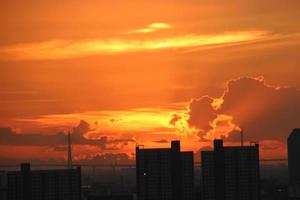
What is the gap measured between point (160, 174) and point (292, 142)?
46.1 metres

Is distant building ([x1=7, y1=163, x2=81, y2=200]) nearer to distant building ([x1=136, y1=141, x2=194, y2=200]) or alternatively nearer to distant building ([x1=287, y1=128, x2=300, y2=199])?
distant building ([x1=136, y1=141, x2=194, y2=200])

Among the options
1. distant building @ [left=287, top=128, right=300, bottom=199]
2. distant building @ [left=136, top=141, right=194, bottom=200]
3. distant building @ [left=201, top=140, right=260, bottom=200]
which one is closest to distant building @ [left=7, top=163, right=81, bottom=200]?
distant building @ [left=136, top=141, right=194, bottom=200]

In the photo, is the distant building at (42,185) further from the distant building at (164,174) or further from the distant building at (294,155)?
the distant building at (294,155)

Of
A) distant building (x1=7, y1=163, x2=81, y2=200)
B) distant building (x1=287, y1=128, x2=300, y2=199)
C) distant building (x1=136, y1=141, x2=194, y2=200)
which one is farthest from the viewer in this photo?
distant building (x1=287, y1=128, x2=300, y2=199)

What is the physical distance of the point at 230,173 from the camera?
4841 centimetres

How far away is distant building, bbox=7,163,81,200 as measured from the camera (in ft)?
156

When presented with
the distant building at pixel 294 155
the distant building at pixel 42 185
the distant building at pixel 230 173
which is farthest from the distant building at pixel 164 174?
the distant building at pixel 294 155

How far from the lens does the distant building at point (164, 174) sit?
46.9 metres

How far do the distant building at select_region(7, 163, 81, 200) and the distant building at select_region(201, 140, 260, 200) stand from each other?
8889 millimetres

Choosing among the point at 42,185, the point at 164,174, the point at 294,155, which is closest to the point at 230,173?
the point at 164,174

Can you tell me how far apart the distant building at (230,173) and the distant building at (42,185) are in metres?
8.89

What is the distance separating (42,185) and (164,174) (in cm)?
812

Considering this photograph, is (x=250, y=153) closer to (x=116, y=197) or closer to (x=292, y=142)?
(x=116, y=197)

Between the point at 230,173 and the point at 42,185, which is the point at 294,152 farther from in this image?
the point at 42,185
